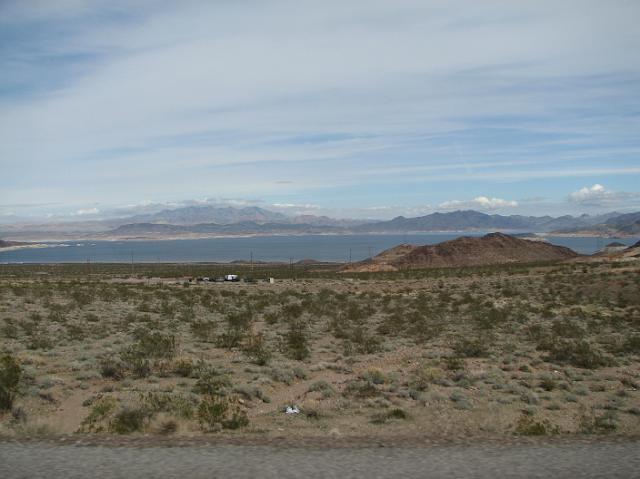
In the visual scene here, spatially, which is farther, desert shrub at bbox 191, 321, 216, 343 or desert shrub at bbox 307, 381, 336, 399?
desert shrub at bbox 191, 321, 216, 343

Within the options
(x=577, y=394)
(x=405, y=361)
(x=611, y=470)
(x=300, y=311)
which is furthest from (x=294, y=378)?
(x=300, y=311)

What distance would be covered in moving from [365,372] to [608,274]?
1558 inches

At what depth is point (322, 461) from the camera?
6375mm

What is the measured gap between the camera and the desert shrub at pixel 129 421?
8.88 meters

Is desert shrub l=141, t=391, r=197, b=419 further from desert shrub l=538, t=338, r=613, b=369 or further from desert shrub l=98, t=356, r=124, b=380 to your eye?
desert shrub l=538, t=338, r=613, b=369

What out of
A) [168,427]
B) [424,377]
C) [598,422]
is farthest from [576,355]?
[168,427]

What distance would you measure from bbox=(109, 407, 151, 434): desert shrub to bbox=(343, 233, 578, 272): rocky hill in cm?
7883

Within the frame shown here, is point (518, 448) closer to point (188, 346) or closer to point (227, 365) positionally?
point (227, 365)

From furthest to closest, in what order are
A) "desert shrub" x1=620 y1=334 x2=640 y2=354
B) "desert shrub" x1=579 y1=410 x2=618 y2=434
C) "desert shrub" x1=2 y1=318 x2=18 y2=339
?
"desert shrub" x1=2 y1=318 x2=18 y2=339 → "desert shrub" x1=620 y1=334 x2=640 y2=354 → "desert shrub" x1=579 y1=410 x2=618 y2=434

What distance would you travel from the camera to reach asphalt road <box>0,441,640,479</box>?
597cm

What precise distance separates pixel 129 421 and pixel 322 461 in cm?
427

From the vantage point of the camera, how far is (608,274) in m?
46.9

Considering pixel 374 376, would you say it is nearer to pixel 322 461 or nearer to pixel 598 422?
pixel 598 422

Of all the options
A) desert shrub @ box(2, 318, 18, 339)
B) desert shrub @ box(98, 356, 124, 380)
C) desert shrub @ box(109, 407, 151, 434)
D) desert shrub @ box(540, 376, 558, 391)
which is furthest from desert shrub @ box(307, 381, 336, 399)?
desert shrub @ box(2, 318, 18, 339)
